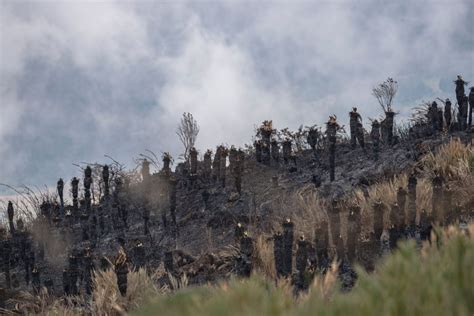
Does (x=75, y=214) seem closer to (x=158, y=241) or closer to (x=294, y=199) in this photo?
(x=158, y=241)

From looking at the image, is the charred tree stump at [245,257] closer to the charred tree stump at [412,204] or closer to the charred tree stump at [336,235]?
the charred tree stump at [336,235]

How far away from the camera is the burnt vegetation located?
870cm

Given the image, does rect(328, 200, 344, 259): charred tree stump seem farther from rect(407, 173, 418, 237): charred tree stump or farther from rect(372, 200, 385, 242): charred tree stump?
rect(407, 173, 418, 237): charred tree stump

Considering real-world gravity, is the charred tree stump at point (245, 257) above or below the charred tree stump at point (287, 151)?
below

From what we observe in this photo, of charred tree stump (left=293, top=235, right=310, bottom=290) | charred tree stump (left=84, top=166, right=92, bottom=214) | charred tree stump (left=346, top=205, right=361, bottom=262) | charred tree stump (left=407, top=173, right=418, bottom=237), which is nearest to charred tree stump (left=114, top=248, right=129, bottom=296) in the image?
charred tree stump (left=293, top=235, right=310, bottom=290)

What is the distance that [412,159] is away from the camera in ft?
49.5

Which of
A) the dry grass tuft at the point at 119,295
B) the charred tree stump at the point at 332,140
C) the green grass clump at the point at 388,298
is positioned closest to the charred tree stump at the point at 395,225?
the dry grass tuft at the point at 119,295

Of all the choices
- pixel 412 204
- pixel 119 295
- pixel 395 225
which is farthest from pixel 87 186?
pixel 395 225

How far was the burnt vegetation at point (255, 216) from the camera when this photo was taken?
28.5ft

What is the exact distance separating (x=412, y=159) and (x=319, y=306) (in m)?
14.2

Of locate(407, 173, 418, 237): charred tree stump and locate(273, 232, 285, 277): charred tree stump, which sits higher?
locate(407, 173, 418, 237): charred tree stump

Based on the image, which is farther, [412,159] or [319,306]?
[412,159]

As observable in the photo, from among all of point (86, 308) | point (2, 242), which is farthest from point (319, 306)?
point (2, 242)

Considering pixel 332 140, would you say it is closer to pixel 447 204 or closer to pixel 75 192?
pixel 447 204
